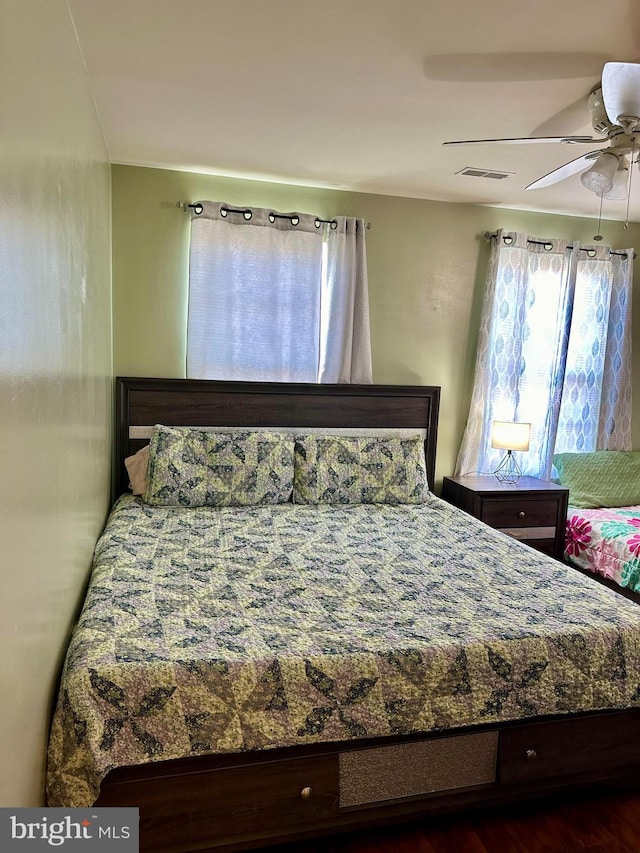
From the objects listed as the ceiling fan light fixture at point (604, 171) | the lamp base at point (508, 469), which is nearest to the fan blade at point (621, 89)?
the ceiling fan light fixture at point (604, 171)

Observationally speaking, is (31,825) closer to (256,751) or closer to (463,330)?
(256,751)

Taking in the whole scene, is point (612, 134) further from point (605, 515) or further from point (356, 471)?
point (605, 515)

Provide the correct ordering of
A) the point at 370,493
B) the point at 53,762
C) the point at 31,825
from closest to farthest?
the point at 31,825 → the point at 53,762 → the point at 370,493

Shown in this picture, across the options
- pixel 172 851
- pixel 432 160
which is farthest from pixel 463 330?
pixel 172 851

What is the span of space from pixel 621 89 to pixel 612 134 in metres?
0.31

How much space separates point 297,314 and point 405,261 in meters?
0.81

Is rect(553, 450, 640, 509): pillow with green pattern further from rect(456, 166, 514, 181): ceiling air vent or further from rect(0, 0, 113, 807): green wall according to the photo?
rect(0, 0, 113, 807): green wall

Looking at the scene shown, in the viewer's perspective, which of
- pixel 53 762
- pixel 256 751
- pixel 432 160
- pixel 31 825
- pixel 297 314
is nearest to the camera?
pixel 31 825

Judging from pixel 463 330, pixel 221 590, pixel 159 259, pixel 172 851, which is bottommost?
pixel 172 851

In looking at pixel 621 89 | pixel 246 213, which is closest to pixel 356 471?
pixel 246 213

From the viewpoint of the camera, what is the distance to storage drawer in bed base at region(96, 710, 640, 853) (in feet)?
5.23

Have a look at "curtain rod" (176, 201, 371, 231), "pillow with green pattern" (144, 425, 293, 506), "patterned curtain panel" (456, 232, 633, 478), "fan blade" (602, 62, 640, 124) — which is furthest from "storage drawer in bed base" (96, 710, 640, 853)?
"curtain rod" (176, 201, 371, 231)

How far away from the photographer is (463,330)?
4.00 m

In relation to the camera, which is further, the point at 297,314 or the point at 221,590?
the point at 297,314
